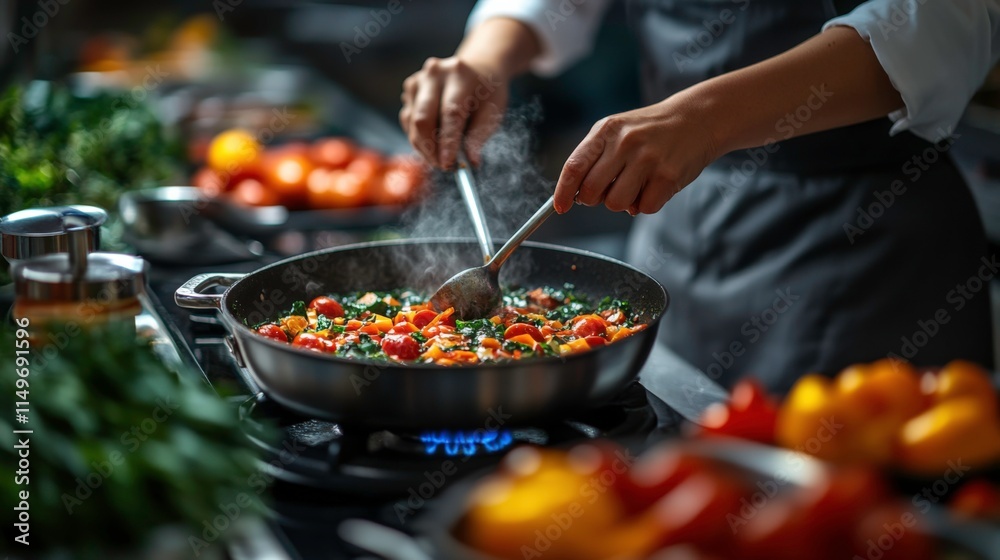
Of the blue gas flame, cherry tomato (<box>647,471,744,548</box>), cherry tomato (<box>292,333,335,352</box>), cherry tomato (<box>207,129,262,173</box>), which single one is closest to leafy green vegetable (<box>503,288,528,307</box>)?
cherry tomato (<box>292,333,335,352</box>)

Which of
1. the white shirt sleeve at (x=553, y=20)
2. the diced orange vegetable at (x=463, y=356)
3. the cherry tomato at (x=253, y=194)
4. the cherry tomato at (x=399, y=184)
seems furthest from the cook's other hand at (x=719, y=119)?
the cherry tomato at (x=253, y=194)

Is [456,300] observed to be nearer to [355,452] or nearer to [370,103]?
[355,452]

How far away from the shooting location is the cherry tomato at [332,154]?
3.31 m

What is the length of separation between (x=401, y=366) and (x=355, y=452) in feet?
0.51

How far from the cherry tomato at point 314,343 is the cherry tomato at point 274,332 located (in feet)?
0.10

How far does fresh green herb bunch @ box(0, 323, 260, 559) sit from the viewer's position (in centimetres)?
97

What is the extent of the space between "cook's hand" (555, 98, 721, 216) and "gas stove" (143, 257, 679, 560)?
320 millimetres

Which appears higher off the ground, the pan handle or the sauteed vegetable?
the pan handle

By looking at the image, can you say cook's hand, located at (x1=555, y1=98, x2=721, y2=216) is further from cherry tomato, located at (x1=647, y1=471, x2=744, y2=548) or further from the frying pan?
cherry tomato, located at (x1=647, y1=471, x2=744, y2=548)

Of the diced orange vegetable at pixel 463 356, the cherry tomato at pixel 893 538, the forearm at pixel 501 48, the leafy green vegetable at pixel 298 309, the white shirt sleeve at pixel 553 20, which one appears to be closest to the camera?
the cherry tomato at pixel 893 538

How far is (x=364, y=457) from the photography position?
126 cm

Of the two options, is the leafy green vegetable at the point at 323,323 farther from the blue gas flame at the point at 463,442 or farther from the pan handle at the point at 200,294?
the blue gas flame at the point at 463,442

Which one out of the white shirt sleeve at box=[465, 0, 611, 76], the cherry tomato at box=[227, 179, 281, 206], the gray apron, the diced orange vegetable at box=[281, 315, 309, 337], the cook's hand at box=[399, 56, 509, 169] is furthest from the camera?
the cherry tomato at box=[227, 179, 281, 206]

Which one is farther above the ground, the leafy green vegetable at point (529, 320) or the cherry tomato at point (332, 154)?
the leafy green vegetable at point (529, 320)
